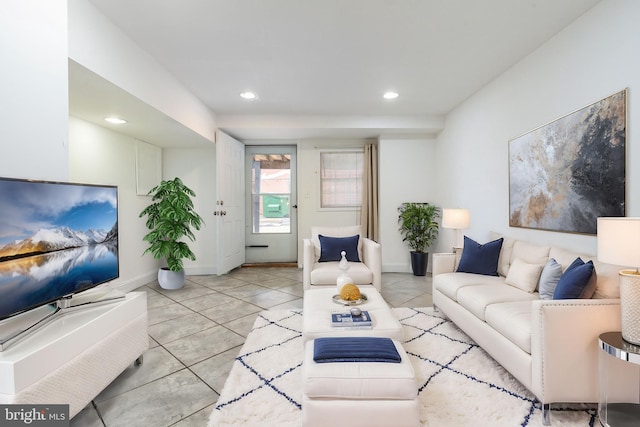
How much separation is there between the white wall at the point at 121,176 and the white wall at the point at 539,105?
4.55m

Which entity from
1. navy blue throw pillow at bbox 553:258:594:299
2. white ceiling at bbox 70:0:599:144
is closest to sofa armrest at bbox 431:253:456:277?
navy blue throw pillow at bbox 553:258:594:299

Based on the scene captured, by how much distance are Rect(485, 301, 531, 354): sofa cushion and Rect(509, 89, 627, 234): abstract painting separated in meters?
0.90

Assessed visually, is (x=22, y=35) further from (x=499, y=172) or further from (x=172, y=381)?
(x=499, y=172)

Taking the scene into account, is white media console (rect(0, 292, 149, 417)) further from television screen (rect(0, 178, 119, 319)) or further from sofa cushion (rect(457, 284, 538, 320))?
sofa cushion (rect(457, 284, 538, 320))

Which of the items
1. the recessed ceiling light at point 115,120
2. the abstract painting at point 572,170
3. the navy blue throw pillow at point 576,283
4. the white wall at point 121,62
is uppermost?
the white wall at point 121,62

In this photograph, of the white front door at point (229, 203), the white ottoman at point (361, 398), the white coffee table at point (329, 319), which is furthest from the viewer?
the white front door at point (229, 203)

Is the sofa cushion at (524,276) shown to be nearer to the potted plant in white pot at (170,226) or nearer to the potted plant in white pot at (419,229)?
the potted plant in white pot at (419,229)

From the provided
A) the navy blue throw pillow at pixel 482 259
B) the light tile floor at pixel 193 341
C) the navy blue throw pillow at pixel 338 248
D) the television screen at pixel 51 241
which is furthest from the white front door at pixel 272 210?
the television screen at pixel 51 241

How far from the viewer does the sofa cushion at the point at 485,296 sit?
2.17m

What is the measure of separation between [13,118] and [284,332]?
2.24 meters

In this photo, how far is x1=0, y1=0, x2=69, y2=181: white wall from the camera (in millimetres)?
1438

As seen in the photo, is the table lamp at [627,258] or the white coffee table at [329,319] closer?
the table lamp at [627,258]

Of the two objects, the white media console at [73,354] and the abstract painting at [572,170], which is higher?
the abstract painting at [572,170]

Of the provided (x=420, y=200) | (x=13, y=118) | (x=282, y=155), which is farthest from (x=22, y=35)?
(x=420, y=200)
